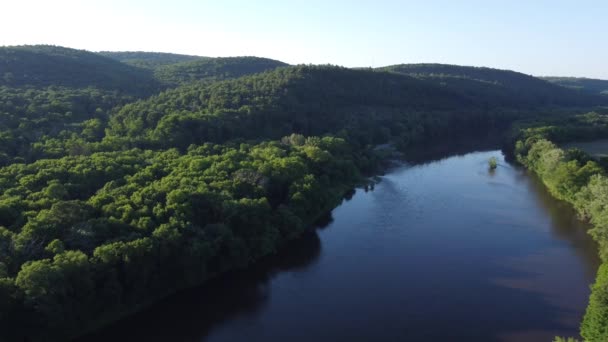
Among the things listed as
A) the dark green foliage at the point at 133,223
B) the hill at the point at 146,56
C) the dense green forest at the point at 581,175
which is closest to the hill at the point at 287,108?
the dark green foliage at the point at 133,223

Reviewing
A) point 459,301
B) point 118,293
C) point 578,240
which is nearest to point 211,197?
point 118,293

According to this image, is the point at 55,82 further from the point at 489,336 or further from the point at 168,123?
the point at 489,336

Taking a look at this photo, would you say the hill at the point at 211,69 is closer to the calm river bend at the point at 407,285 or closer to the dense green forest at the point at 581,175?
the dense green forest at the point at 581,175

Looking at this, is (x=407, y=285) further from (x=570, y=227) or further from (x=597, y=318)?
(x=570, y=227)

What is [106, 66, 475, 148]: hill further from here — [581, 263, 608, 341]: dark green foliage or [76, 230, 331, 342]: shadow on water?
[581, 263, 608, 341]: dark green foliage

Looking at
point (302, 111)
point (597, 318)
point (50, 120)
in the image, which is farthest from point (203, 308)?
point (302, 111)
